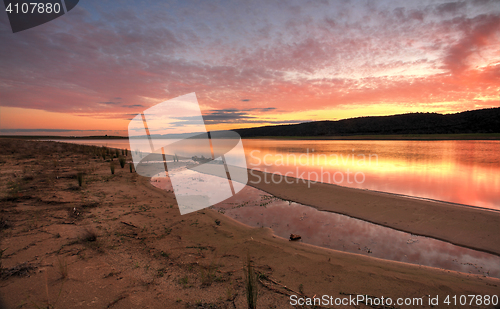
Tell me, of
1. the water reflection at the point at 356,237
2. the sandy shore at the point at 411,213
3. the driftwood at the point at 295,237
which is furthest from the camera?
the sandy shore at the point at 411,213

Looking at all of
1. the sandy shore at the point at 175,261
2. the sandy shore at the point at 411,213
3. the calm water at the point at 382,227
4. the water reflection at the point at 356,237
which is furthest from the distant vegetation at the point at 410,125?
the sandy shore at the point at 175,261

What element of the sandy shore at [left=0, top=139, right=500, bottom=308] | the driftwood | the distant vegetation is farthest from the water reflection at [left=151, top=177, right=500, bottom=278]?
the distant vegetation

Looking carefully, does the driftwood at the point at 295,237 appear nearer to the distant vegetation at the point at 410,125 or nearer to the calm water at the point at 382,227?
→ the calm water at the point at 382,227

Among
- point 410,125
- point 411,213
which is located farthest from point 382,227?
point 410,125

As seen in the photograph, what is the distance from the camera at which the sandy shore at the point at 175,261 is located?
2641mm

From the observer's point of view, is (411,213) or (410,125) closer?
(411,213)

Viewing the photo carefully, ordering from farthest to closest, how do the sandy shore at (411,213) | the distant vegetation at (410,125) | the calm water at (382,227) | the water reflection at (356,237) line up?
the distant vegetation at (410,125) < the sandy shore at (411,213) < the calm water at (382,227) < the water reflection at (356,237)

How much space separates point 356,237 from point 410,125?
87.2m

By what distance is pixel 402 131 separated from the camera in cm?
7075

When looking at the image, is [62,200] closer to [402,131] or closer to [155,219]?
[155,219]

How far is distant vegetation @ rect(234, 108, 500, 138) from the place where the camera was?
5776cm

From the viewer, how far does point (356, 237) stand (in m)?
4.83

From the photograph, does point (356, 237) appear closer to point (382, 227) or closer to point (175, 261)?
point (382, 227)

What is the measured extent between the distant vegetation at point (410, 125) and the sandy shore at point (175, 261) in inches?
2931
